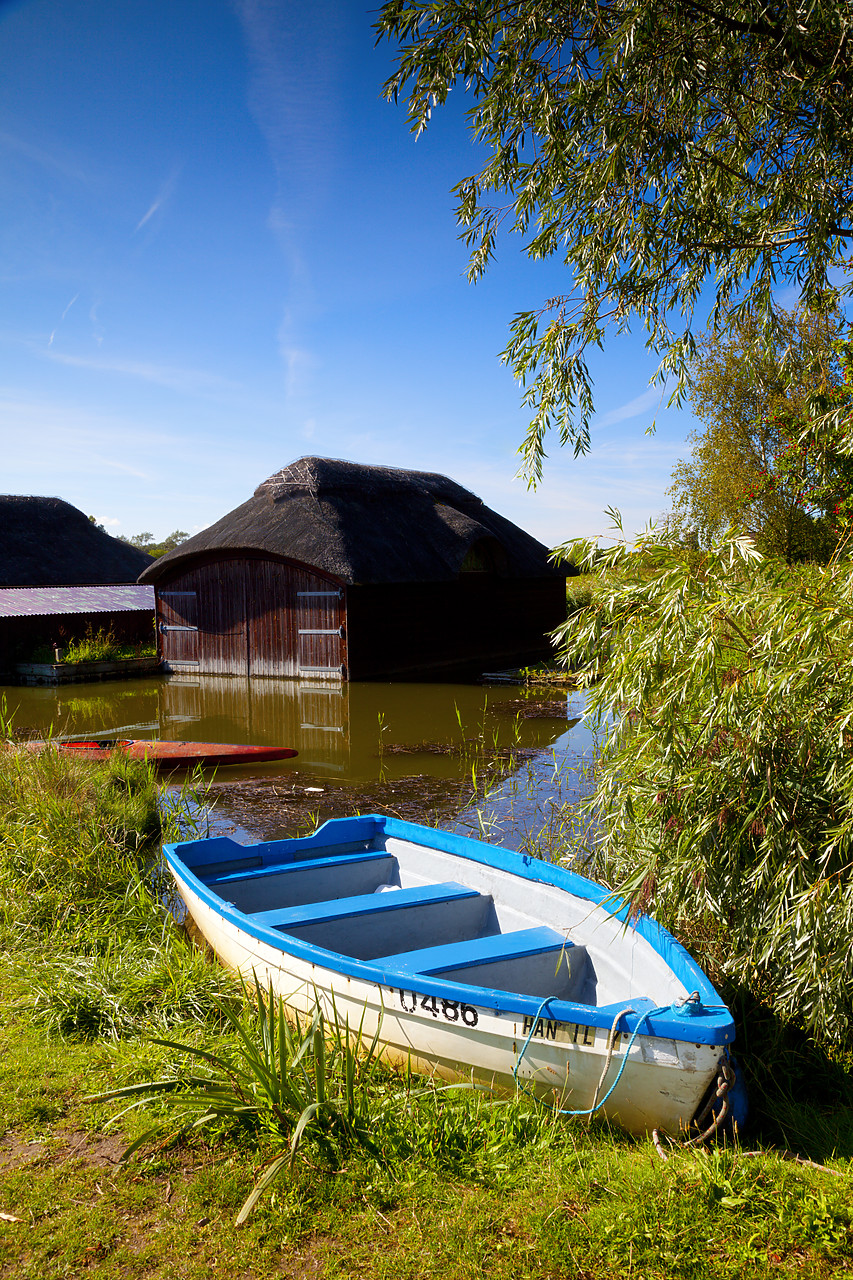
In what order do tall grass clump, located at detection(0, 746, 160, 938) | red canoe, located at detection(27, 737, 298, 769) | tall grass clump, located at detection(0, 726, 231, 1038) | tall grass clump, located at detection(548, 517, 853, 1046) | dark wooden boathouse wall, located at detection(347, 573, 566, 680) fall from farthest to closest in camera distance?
1. dark wooden boathouse wall, located at detection(347, 573, 566, 680)
2. red canoe, located at detection(27, 737, 298, 769)
3. tall grass clump, located at detection(0, 746, 160, 938)
4. tall grass clump, located at detection(0, 726, 231, 1038)
5. tall grass clump, located at detection(548, 517, 853, 1046)

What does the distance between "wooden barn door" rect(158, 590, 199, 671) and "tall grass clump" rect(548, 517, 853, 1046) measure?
1649cm

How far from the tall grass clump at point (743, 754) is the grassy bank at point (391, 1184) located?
549mm

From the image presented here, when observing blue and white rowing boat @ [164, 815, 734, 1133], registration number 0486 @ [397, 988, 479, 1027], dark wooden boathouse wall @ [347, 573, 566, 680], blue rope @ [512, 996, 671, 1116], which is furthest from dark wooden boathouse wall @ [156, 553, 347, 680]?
blue rope @ [512, 996, 671, 1116]

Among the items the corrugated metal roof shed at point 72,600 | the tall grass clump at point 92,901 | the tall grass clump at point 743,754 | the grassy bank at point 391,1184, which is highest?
the corrugated metal roof shed at point 72,600

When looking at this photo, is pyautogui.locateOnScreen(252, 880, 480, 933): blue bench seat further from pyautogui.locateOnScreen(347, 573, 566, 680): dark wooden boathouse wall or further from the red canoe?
pyautogui.locateOnScreen(347, 573, 566, 680): dark wooden boathouse wall

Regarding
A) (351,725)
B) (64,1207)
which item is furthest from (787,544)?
(64,1207)

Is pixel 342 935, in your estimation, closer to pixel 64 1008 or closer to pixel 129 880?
pixel 64 1008

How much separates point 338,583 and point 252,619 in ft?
9.23

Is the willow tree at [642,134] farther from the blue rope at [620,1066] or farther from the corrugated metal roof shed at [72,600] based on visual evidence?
the corrugated metal roof shed at [72,600]

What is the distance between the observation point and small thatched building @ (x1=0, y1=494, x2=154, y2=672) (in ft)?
64.0

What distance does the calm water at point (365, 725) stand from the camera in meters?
8.97

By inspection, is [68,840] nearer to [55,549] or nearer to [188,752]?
[188,752]

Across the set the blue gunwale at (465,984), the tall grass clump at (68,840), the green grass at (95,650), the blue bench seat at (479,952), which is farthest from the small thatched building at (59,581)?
the blue bench seat at (479,952)

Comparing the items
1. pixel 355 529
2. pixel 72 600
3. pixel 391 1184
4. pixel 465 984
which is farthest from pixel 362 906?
pixel 72 600
